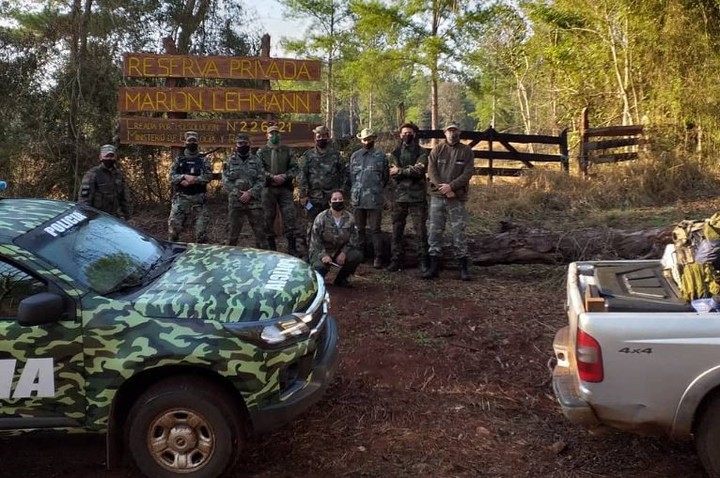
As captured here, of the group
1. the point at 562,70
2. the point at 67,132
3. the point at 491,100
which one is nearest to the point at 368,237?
the point at 67,132

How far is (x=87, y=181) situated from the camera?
24.8 feet

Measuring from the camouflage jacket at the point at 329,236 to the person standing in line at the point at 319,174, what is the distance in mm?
1088

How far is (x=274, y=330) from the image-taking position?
3488 mm

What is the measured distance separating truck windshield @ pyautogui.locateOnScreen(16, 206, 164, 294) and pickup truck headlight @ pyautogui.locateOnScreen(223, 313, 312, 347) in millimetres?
824

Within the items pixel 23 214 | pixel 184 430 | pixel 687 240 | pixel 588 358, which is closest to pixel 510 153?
pixel 687 240

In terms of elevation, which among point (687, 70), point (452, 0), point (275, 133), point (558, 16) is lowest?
point (275, 133)

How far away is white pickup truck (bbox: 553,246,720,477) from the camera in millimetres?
3161

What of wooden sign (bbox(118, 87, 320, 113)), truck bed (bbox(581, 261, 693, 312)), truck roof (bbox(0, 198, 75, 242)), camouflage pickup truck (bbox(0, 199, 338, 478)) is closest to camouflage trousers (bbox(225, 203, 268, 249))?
wooden sign (bbox(118, 87, 320, 113))

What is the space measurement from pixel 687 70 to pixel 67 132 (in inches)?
541

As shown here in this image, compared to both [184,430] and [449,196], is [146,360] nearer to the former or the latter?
[184,430]

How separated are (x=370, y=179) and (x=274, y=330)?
4.67 meters

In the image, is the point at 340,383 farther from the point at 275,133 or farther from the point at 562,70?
the point at 562,70

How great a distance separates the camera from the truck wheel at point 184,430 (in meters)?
3.40

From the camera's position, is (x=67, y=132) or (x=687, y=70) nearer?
(x=67, y=132)
